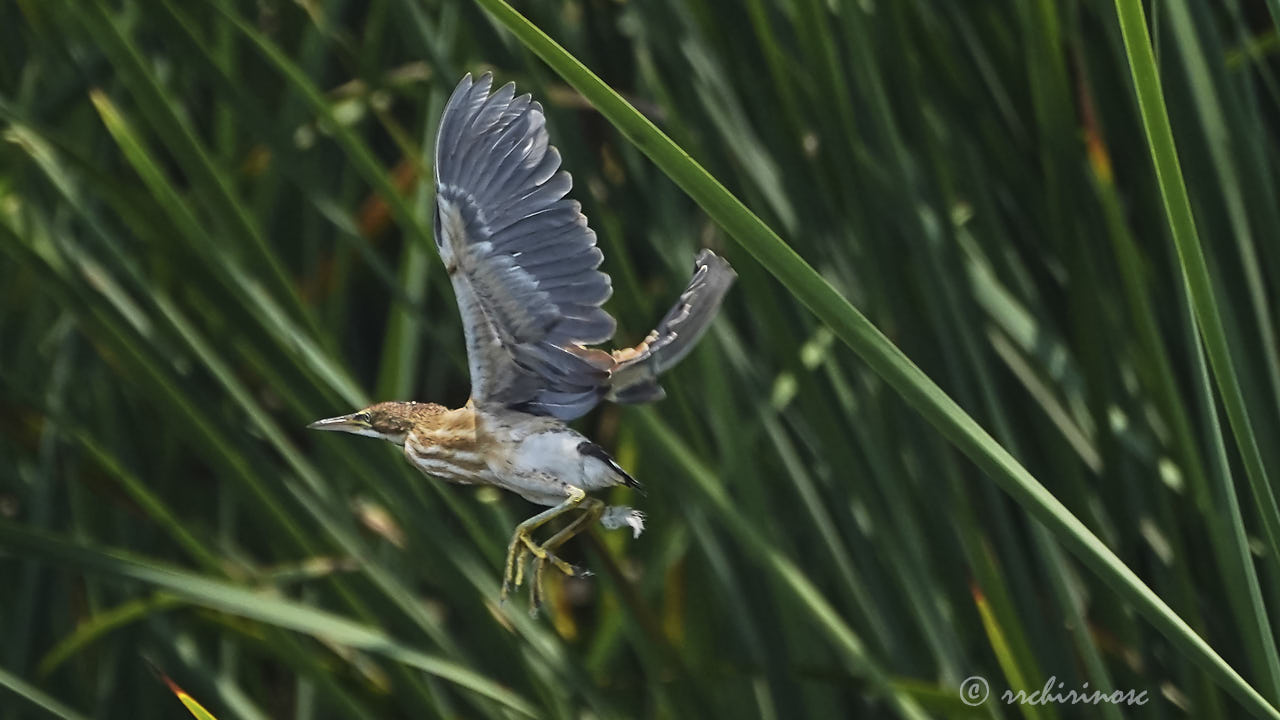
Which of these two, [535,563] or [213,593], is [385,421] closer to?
[535,563]

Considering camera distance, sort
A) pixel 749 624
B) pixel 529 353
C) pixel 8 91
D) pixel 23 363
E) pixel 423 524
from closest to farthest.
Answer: pixel 529 353 → pixel 423 524 → pixel 749 624 → pixel 8 91 → pixel 23 363

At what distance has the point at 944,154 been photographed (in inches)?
43.2

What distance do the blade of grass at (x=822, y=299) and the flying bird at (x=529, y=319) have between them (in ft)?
0.06

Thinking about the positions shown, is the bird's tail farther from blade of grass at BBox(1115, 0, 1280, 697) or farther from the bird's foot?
blade of grass at BBox(1115, 0, 1280, 697)

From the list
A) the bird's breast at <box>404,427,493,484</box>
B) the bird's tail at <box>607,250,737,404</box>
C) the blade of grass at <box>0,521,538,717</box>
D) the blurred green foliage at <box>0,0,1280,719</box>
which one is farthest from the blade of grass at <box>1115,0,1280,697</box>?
the blade of grass at <box>0,521,538,717</box>

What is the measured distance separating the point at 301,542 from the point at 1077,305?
543mm

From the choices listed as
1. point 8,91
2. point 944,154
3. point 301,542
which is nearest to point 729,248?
point 944,154

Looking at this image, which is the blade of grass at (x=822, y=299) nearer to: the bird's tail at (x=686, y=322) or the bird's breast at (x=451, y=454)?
the bird's tail at (x=686, y=322)

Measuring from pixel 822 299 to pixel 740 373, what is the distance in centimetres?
44

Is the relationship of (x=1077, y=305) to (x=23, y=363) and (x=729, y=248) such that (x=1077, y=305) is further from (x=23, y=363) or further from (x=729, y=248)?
(x=23, y=363)

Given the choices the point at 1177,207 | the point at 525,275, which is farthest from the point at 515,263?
the point at 1177,207

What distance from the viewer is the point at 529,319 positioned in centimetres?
55

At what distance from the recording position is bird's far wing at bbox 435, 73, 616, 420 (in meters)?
0.52

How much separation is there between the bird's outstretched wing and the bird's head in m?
0.08
